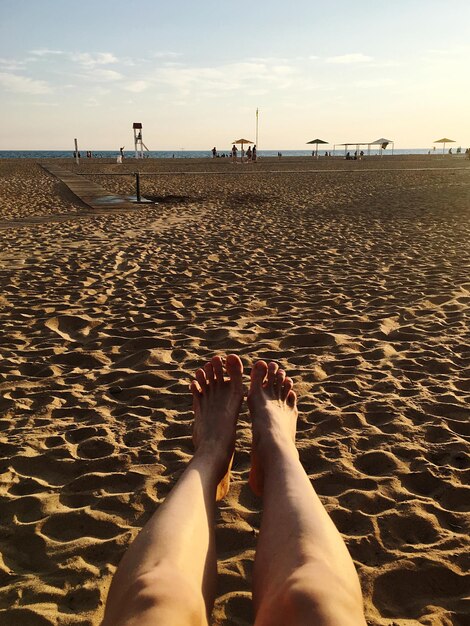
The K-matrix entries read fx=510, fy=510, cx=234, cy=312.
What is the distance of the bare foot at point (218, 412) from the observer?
77.1 inches

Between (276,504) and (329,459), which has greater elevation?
(276,504)

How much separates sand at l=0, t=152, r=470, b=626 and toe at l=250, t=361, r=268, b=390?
25cm

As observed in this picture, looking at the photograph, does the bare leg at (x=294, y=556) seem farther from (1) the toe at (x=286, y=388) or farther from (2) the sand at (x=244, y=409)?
(1) the toe at (x=286, y=388)

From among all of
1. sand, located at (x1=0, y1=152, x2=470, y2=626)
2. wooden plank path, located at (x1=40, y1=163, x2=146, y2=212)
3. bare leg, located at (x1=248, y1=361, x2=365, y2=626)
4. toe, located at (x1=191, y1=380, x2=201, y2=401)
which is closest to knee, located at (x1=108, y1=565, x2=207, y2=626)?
bare leg, located at (x1=248, y1=361, x2=365, y2=626)

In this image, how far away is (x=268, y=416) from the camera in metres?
2.24

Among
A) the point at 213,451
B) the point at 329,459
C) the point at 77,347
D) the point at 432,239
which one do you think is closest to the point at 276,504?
the point at 213,451

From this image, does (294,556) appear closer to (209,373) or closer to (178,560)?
(178,560)

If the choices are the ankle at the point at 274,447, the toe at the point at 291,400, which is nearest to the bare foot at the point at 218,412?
the ankle at the point at 274,447

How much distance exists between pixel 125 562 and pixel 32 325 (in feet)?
9.78

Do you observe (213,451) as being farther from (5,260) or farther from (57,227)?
(57,227)

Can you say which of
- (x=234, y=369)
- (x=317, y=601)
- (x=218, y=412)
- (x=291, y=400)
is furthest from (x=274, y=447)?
(x=317, y=601)

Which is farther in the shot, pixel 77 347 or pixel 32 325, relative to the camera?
pixel 32 325

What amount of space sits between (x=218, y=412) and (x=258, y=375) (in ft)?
1.19

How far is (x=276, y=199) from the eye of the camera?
1306cm
